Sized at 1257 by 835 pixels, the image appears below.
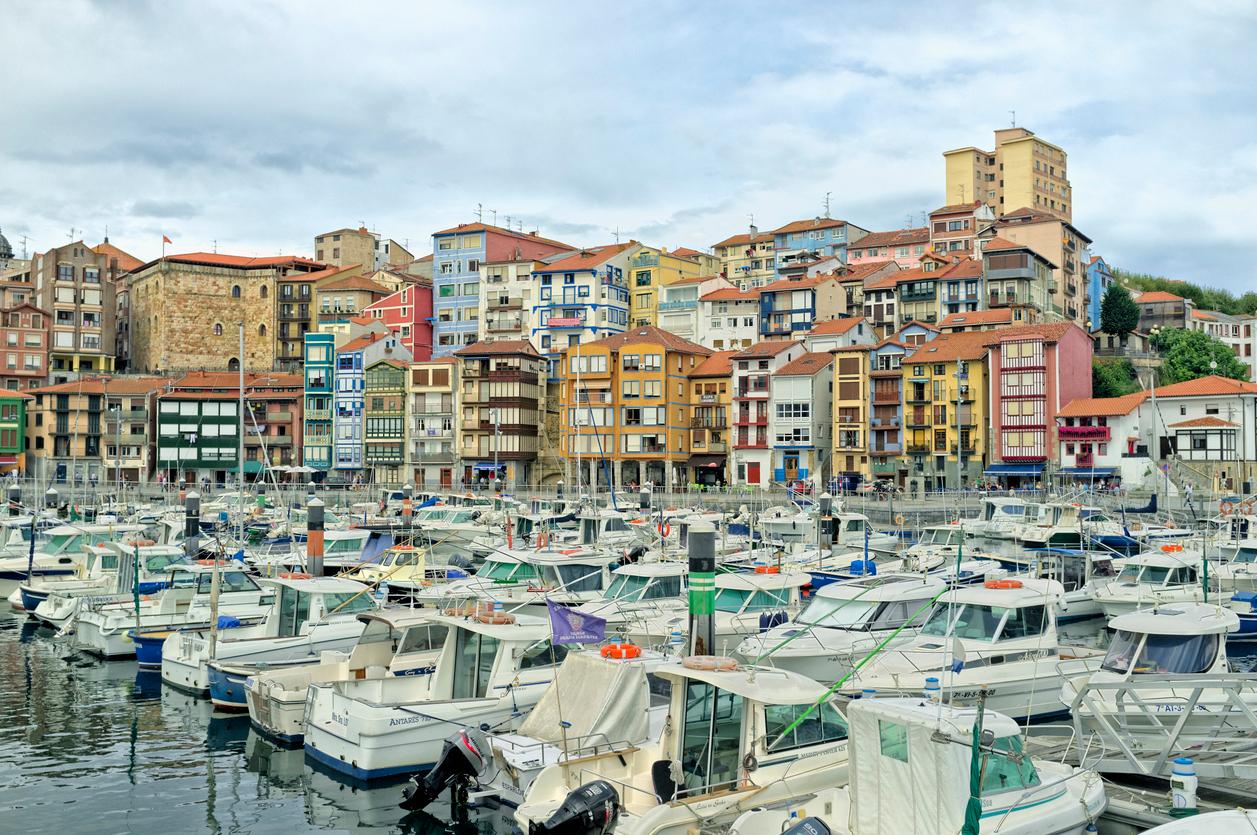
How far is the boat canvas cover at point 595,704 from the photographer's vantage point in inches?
691

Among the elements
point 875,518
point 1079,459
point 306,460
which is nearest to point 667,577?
point 875,518

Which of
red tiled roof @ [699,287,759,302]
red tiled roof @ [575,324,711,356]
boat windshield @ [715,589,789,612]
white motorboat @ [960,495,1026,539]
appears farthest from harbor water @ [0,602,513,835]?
red tiled roof @ [699,287,759,302]

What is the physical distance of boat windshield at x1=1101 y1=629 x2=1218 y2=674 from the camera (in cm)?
2141

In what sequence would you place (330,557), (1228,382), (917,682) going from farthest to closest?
(1228,382) → (330,557) → (917,682)

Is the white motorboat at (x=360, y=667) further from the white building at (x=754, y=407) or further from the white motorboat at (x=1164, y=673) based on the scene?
the white building at (x=754, y=407)

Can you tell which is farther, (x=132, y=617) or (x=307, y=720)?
(x=132, y=617)

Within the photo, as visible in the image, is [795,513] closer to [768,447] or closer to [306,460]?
[768,447]

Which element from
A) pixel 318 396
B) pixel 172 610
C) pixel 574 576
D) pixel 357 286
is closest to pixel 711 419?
pixel 318 396

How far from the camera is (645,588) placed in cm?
3216

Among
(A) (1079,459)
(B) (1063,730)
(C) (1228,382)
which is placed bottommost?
(B) (1063,730)

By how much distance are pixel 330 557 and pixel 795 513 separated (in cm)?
2323

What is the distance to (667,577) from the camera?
32.7 meters

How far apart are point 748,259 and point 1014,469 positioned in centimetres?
5185

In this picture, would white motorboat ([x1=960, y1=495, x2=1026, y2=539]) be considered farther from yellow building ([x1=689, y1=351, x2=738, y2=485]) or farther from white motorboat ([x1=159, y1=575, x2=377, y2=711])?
yellow building ([x1=689, y1=351, x2=738, y2=485])
